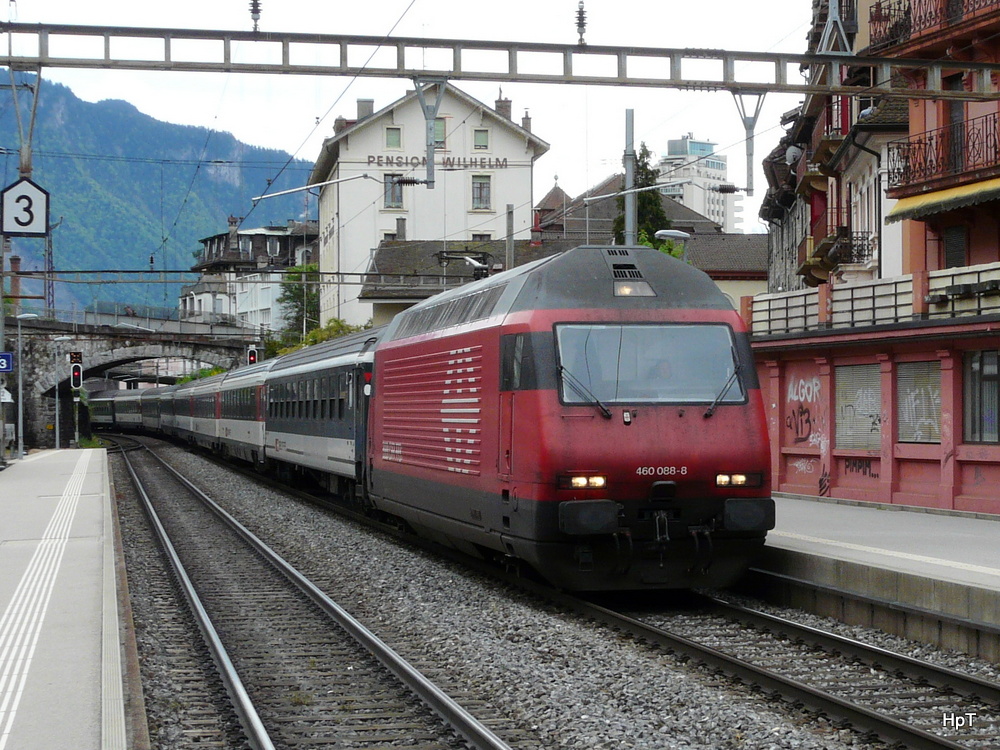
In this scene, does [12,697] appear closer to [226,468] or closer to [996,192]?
[996,192]

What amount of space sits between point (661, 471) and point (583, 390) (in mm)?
970

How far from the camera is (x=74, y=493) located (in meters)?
26.6

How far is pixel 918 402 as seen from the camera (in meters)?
21.0

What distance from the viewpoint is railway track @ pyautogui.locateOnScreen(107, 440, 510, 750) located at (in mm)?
8062

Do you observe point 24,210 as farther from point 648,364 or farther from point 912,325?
point 912,325

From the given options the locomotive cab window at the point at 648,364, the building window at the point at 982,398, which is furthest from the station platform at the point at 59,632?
the building window at the point at 982,398

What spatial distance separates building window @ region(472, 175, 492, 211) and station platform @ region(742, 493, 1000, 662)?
54.9m

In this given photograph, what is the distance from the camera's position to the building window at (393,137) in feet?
Result: 230

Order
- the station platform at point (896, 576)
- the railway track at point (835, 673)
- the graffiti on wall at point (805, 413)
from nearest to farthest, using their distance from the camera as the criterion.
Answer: the railway track at point (835, 673)
the station platform at point (896, 576)
the graffiti on wall at point (805, 413)

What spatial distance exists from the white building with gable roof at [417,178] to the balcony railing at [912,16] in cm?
4021

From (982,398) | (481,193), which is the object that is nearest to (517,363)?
(982,398)

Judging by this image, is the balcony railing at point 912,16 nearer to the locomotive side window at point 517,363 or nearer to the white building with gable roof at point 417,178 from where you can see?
the locomotive side window at point 517,363

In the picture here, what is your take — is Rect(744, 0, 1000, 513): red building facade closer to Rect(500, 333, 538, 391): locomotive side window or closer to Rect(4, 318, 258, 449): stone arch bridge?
Rect(500, 333, 538, 391): locomotive side window

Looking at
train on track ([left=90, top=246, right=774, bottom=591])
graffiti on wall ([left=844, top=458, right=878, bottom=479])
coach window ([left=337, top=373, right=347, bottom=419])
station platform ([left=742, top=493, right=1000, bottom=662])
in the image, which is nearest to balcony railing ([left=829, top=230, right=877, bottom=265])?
graffiti on wall ([left=844, top=458, right=878, bottom=479])
